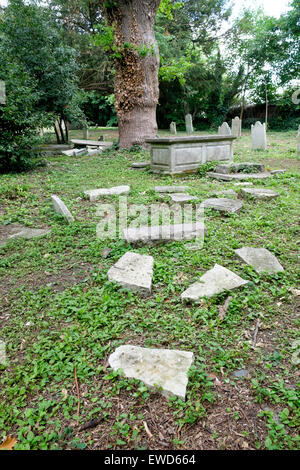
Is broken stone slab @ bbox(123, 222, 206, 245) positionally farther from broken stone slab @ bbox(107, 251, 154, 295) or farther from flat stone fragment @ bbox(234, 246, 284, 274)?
flat stone fragment @ bbox(234, 246, 284, 274)

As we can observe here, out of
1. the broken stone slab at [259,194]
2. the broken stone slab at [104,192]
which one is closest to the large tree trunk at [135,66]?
the broken stone slab at [104,192]

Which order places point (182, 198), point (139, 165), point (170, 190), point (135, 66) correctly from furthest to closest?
point (135, 66) → point (139, 165) → point (170, 190) → point (182, 198)

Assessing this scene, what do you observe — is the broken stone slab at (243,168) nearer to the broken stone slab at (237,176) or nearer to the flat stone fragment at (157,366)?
the broken stone slab at (237,176)

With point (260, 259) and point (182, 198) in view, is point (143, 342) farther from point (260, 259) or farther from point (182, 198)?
point (182, 198)

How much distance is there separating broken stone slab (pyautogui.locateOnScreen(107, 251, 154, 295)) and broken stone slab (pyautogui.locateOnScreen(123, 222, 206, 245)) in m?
0.39

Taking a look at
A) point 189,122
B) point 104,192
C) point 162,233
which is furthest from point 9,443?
point 189,122

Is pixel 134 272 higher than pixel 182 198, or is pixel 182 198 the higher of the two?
pixel 182 198

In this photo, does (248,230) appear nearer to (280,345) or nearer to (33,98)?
(280,345)

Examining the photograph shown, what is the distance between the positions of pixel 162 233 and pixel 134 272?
881 millimetres

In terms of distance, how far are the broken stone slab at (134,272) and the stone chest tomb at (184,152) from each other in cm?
439

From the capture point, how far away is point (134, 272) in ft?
9.05

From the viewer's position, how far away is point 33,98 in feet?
25.8
